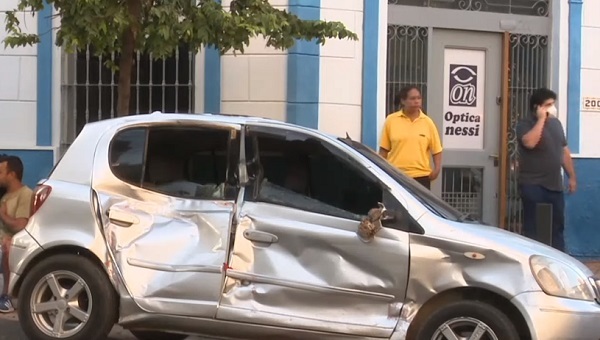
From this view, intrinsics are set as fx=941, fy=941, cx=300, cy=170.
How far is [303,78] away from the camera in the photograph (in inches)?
379

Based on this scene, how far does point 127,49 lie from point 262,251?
2.83 m

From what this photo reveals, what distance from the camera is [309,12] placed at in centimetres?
973

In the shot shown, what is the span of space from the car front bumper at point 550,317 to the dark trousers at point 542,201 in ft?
10.0

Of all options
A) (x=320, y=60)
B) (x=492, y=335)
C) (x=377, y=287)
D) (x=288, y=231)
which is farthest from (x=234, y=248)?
(x=320, y=60)

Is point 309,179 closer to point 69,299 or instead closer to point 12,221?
point 69,299

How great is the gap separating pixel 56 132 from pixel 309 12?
9.71ft

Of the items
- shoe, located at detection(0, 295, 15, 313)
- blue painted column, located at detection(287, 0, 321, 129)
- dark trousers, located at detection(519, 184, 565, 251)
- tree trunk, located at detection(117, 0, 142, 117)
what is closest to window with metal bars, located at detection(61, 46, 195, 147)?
blue painted column, located at detection(287, 0, 321, 129)

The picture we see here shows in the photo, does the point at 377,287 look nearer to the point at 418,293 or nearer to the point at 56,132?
the point at 418,293

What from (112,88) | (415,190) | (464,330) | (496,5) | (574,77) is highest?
(496,5)

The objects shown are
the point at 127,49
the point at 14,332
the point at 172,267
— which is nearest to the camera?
the point at 172,267

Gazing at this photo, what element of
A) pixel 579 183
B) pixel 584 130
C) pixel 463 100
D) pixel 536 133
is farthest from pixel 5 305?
pixel 584 130

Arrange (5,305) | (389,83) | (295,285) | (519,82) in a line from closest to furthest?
(295,285) < (5,305) < (389,83) < (519,82)

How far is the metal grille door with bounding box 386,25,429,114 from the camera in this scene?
10.3m

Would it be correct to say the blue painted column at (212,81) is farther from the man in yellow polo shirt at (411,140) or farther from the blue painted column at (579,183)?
the blue painted column at (579,183)
